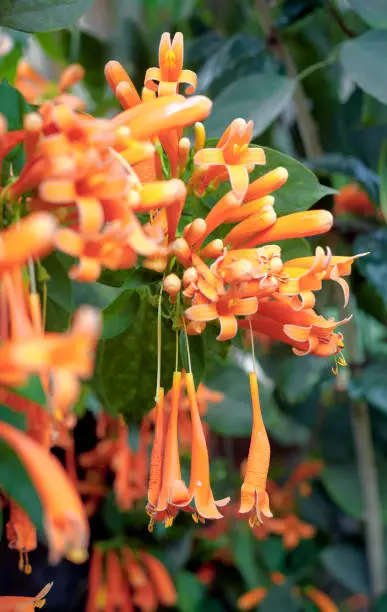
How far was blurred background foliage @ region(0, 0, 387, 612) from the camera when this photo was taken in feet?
1.50

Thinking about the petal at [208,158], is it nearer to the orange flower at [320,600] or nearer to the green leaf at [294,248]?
the green leaf at [294,248]

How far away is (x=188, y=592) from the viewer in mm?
641

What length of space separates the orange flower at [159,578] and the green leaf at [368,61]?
46 centimetres

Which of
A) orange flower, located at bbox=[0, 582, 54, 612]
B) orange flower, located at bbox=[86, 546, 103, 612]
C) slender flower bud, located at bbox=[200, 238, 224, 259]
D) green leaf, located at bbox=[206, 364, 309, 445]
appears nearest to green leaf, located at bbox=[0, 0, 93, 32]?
slender flower bud, located at bbox=[200, 238, 224, 259]

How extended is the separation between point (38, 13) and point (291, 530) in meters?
0.60

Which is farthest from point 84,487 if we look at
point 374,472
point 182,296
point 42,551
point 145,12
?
point 145,12

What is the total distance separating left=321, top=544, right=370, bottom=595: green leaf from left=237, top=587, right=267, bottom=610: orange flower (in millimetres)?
76

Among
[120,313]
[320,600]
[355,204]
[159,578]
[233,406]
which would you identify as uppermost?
[120,313]

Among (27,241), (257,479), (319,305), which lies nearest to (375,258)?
(319,305)

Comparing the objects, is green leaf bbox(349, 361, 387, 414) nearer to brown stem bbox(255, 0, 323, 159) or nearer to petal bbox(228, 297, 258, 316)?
brown stem bbox(255, 0, 323, 159)

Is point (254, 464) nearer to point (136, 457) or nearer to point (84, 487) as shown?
point (136, 457)

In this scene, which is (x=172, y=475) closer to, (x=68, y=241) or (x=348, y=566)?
(x=68, y=241)

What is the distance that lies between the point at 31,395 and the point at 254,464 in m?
0.12

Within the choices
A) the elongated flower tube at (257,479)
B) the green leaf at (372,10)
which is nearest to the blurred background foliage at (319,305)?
the green leaf at (372,10)
